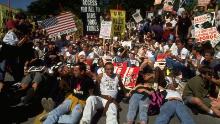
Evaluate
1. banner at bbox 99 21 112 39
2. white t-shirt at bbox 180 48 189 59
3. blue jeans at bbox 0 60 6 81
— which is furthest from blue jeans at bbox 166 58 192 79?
blue jeans at bbox 0 60 6 81

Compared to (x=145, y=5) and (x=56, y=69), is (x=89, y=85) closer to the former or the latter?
(x=56, y=69)

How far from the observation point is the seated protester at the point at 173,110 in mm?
9728

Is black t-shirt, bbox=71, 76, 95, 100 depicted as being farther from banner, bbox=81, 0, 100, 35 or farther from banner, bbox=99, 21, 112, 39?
banner, bbox=81, 0, 100, 35

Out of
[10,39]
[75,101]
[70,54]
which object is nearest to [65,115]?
[75,101]

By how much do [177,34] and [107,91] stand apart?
26.3ft

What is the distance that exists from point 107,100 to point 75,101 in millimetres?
790

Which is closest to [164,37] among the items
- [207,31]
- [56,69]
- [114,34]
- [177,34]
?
[177,34]

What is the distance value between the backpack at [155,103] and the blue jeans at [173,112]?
0.46 meters

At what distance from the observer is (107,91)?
1112 centimetres

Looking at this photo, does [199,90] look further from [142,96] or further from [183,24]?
[183,24]

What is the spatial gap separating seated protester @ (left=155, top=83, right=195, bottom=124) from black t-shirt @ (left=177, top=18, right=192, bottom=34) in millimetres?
8151

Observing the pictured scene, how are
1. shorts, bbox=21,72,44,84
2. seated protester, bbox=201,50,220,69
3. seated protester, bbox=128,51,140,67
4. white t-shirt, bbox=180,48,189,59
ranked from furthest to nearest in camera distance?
seated protester, bbox=128,51,140,67, white t-shirt, bbox=180,48,189,59, seated protester, bbox=201,50,220,69, shorts, bbox=21,72,44,84

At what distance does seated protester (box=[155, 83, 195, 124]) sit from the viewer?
9728 millimetres

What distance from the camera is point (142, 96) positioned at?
10.6 m
